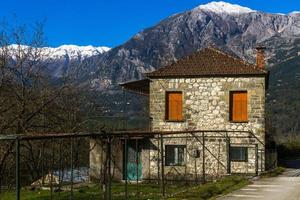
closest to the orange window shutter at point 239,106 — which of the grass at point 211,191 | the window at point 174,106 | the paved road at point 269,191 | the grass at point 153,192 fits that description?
the window at point 174,106

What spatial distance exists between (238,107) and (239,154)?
2393mm

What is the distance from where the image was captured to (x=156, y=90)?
94.5 feet

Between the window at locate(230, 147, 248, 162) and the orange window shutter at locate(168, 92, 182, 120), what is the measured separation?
3.34 meters

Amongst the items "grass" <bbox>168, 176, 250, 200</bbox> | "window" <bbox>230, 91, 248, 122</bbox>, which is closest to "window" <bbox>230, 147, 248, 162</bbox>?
"window" <bbox>230, 91, 248, 122</bbox>

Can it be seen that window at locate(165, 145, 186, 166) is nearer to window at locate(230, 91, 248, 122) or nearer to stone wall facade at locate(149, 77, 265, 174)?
stone wall facade at locate(149, 77, 265, 174)

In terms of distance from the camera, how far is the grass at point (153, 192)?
14271 millimetres

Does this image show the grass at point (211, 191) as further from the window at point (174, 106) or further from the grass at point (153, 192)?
the window at point (174, 106)

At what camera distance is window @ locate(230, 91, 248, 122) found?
89.9ft

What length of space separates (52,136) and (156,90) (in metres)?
20.0

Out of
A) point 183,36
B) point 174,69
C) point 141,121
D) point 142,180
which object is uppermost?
point 183,36

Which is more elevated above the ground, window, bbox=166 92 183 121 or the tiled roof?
the tiled roof

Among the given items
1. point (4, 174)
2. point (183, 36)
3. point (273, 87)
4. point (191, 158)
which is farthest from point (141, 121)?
point (183, 36)

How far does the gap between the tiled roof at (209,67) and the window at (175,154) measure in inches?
148

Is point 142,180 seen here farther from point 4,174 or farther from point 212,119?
point 4,174
